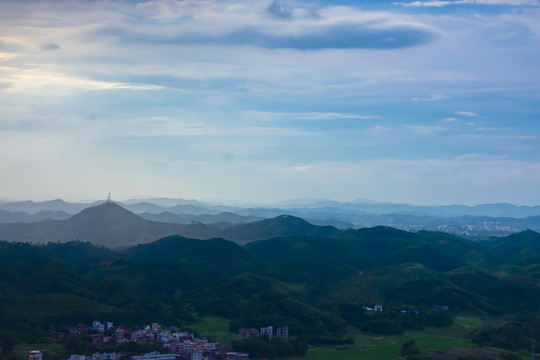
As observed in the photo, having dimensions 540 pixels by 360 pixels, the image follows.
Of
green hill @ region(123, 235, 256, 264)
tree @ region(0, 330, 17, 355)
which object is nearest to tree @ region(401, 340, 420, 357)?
tree @ region(0, 330, 17, 355)

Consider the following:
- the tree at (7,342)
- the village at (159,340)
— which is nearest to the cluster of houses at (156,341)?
the village at (159,340)

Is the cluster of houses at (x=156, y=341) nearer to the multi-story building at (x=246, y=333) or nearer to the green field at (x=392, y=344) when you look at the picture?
the multi-story building at (x=246, y=333)

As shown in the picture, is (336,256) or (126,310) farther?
(336,256)

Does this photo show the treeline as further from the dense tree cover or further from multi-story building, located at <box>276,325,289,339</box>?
the dense tree cover

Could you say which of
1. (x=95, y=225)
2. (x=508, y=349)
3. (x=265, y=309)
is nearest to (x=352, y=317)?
(x=265, y=309)

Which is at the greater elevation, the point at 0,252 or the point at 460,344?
the point at 0,252

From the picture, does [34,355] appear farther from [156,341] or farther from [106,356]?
[156,341]

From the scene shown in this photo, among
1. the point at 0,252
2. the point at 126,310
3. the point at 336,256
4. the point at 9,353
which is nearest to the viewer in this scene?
the point at 9,353

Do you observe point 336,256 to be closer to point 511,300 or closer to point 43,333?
point 511,300
